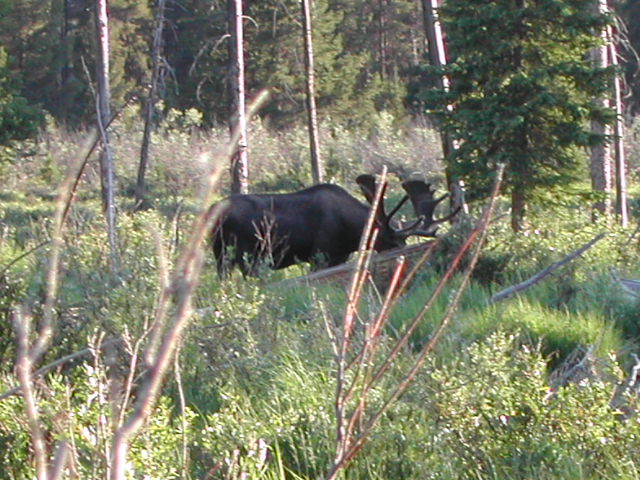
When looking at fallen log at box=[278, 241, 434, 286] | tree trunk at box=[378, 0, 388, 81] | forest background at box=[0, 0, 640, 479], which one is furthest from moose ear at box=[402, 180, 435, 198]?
tree trunk at box=[378, 0, 388, 81]

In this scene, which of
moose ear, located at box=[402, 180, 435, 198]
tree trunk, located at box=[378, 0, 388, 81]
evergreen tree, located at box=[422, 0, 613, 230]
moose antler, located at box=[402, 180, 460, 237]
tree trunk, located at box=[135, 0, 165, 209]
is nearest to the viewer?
evergreen tree, located at box=[422, 0, 613, 230]

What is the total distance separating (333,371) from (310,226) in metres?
7.25

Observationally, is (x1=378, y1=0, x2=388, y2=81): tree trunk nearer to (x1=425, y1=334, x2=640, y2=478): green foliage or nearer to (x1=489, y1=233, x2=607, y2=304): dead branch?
(x1=489, y1=233, x2=607, y2=304): dead branch

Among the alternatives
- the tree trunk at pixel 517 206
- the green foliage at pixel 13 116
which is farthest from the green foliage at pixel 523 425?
the green foliage at pixel 13 116

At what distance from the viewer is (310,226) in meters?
13.5

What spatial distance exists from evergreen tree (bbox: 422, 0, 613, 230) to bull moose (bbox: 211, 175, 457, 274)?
847mm

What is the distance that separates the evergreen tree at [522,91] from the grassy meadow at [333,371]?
5.11ft

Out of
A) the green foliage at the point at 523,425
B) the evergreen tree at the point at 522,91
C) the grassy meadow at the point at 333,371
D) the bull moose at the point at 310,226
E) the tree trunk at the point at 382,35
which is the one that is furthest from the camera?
the tree trunk at the point at 382,35

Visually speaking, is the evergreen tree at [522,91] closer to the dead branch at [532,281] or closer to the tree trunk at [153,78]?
the dead branch at [532,281]

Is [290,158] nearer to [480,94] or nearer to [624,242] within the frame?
[480,94]

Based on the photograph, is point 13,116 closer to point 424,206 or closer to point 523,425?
point 424,206

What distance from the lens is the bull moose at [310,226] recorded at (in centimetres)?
1305

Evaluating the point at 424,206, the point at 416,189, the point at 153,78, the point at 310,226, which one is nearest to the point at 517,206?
the point at 424,206

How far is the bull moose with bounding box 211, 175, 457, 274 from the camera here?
1305cm
